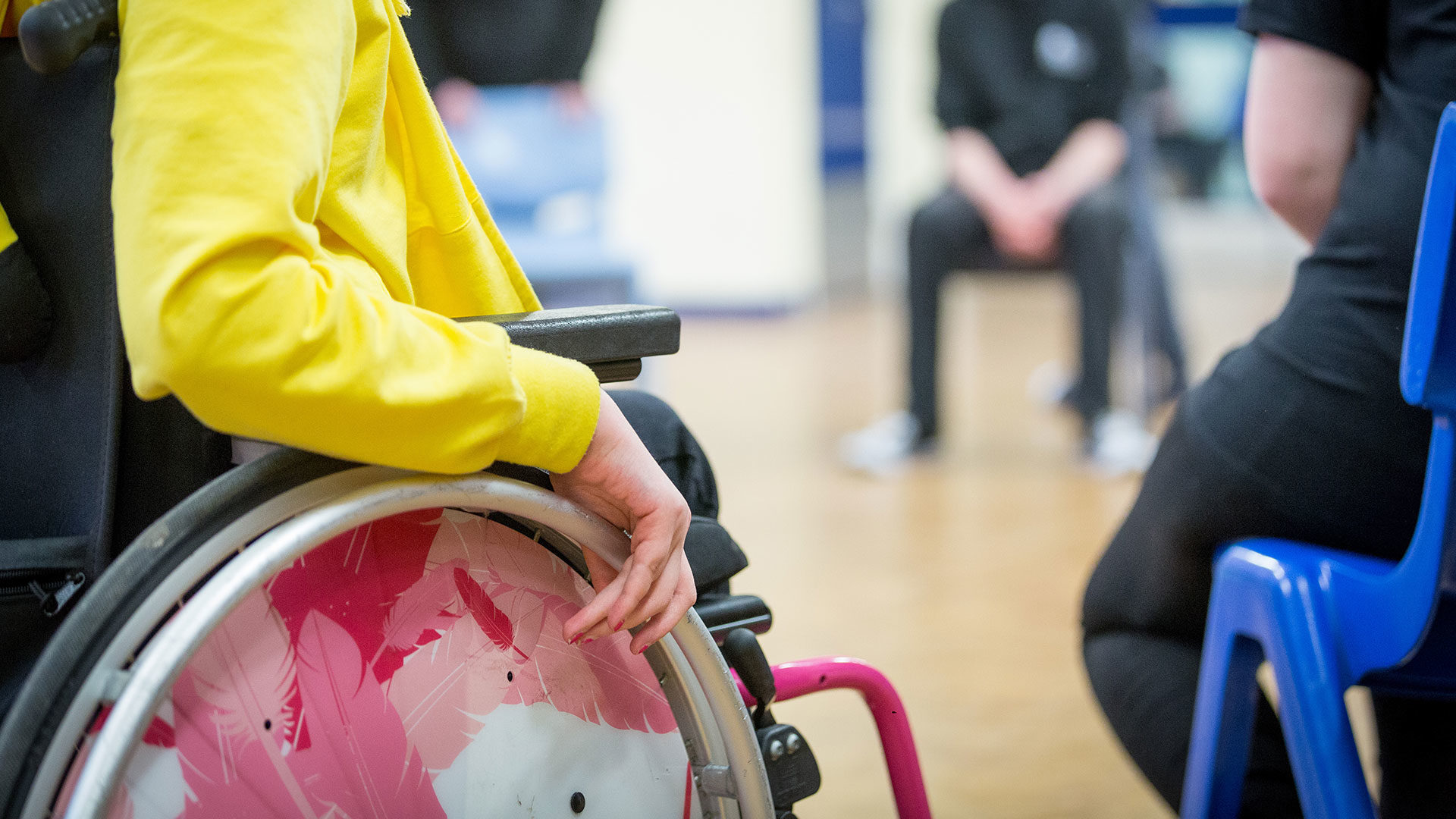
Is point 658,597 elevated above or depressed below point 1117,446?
above

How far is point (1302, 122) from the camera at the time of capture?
3.14ft

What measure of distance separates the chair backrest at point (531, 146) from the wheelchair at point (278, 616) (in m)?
2.36

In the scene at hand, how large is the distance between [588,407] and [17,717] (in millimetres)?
267

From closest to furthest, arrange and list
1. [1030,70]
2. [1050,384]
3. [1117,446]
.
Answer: [1117,446] → [1030,70] → [1050,384]

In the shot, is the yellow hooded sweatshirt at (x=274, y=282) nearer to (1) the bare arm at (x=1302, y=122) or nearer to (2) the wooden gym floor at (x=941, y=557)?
(1) the bare arm at (x=1302, y=122)

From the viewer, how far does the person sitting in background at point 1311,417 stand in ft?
2.81

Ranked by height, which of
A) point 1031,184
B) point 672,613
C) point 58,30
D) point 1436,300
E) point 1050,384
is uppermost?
point 58,30

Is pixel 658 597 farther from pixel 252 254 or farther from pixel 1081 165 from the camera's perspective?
pixel 1081 165

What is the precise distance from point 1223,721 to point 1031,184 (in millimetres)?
2365

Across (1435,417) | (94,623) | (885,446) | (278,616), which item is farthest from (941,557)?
(94,623)

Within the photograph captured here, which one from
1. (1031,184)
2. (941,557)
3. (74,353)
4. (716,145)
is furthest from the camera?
(716,145)

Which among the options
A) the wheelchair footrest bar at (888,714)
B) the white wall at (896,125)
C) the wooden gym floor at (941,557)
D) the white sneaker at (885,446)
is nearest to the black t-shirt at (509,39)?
the wooden gym floor at (941,557)

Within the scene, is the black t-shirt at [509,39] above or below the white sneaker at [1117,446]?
above

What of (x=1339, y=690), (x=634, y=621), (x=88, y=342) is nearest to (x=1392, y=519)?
(x=1339, y=690)
